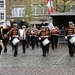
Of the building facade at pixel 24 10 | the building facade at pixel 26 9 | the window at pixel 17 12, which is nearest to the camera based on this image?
the building facade at pixel 26 9

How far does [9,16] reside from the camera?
2645 inches

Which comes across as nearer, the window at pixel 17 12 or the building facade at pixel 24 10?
the building facade at pixel 24 10

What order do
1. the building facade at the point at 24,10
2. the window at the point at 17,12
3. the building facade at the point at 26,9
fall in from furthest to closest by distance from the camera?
the window at the point at 17,12
the building facade at the point at 24,10
the building facade at the point at 26,9

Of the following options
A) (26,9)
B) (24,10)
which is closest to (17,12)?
(24,10)

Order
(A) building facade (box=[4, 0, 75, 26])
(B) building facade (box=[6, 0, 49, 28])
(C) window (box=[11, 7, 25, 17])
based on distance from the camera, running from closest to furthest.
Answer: (A) building facade (box=[4, 0, 75, 26]) < (B) building facade (box=[6, 0, 49, 28]) < (C) window (box=[11, 7, 25, 17])

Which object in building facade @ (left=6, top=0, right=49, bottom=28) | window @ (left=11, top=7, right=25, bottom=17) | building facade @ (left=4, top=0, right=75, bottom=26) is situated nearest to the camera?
building facade @ (left=4, top=0, right=75, bottom=26)

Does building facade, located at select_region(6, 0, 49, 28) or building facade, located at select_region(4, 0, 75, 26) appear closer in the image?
building facade, located at select_region(4, 0, 75, 26)

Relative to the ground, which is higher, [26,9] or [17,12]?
[26,9]

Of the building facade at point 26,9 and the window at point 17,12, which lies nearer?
the building facade at point 26,9

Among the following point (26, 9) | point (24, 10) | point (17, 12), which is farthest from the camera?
point (17, 12)

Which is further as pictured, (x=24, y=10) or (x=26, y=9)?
(x=24, y=10)

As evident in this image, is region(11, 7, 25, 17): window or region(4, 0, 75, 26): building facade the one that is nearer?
region(4, 0, 75, 26): building facade

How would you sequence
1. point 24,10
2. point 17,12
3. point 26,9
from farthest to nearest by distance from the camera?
point 17,12
point 24,10
point 26,9

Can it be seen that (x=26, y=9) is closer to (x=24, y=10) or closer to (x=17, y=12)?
(x=24, y=10)
